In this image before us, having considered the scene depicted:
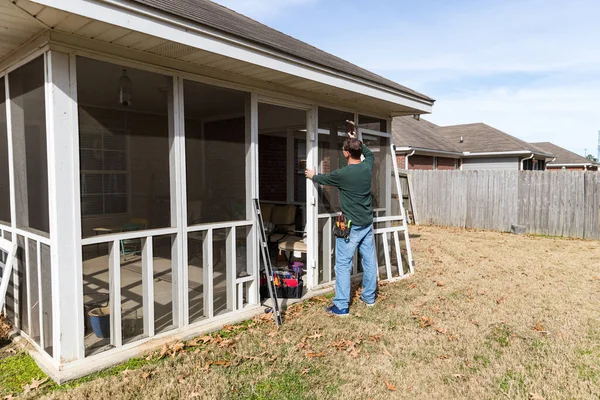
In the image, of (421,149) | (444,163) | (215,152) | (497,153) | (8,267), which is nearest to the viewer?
(8,267)

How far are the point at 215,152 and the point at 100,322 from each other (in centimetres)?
187

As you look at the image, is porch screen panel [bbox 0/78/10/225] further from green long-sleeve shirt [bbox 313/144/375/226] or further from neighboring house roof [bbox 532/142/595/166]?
neighboring house roof [bbox 532/142/595/166]

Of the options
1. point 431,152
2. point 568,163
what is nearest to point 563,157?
point 568,163

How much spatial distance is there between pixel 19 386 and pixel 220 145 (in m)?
2.61

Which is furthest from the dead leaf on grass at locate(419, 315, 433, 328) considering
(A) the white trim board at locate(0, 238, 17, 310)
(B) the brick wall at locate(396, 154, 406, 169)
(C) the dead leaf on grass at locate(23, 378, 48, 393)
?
(B) the brick wall at locate(396, 154, 406, 169)

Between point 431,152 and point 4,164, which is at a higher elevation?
point 431,152

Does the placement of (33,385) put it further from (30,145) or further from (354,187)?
(354,187)

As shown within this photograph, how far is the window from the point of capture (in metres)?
3.31

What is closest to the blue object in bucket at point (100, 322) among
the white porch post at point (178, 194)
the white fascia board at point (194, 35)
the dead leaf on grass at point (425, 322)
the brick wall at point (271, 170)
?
the white porch post at point (178, 194)

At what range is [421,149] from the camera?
56.7ft

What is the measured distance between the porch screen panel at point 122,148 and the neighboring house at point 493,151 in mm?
18758

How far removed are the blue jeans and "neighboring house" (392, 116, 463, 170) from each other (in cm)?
1251

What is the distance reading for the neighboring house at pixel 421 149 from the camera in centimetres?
1711

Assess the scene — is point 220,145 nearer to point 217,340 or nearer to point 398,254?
point 217,340
